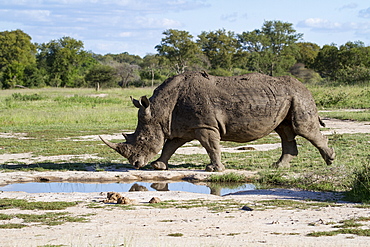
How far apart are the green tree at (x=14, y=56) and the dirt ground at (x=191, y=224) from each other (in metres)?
61.4

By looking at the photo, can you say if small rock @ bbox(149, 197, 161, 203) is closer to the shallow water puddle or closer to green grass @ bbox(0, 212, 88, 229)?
green grass @ bbox(0, 212, 88, 229)

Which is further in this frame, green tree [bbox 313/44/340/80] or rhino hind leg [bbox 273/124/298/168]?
green tree [bbox 313/44/340/80]

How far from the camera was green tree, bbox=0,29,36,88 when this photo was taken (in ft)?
227

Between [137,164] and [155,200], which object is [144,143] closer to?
[137,164]

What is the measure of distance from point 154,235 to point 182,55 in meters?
62.3

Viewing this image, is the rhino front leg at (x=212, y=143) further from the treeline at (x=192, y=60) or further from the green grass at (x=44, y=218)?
the treeline at (x=192, y=60)

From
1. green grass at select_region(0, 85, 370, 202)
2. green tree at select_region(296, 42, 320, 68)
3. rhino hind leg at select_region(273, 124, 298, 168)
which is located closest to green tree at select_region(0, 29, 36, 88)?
green tree at select_region(296, 42, 320, 68)

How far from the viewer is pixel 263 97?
12594 mm

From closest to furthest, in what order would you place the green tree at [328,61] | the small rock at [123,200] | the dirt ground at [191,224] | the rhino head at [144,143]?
1. the dirt ground at [191,224]
2. the small rock at [123,200]
3. the rhino head at [144,143]
4. the green tree at [328,61]

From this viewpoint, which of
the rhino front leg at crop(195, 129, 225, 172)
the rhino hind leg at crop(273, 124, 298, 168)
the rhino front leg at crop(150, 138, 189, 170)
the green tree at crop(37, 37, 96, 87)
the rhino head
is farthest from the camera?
the green tree at crop(37, 37, 96, 87)

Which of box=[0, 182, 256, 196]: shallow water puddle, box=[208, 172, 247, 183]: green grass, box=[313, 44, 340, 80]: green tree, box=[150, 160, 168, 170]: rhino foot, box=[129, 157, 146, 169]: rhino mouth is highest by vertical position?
box=[313, 44, 340, 80]: green tree

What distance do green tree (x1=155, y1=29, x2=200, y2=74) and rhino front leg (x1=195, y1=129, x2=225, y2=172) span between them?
55163 mm

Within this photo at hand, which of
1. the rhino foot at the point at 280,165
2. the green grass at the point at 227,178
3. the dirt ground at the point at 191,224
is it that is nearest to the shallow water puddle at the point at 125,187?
the green grass at the point at 227,178

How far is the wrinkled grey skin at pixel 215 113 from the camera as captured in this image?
1243cm
